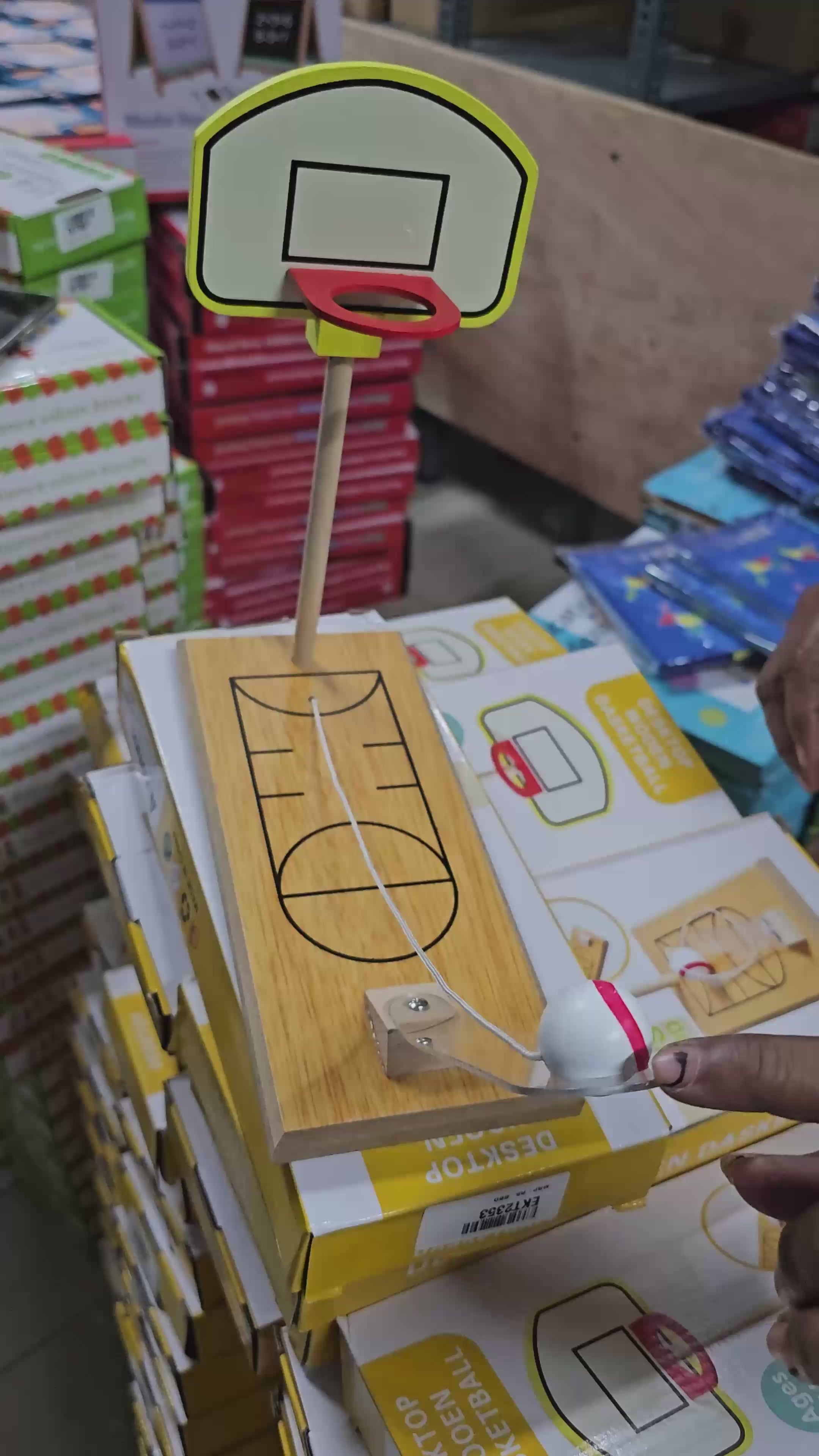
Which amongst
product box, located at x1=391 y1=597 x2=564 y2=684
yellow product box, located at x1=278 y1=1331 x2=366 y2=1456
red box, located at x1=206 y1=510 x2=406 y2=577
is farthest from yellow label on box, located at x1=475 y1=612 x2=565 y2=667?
red box, located at x1=206 y1=510 x2=406 y2=577

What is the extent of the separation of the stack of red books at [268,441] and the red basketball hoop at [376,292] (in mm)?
974

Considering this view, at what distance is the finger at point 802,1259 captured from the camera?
0.53m

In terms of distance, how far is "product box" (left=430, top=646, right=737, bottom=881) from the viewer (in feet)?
2.61

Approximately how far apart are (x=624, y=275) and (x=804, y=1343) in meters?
1.79

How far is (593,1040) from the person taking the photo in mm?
489

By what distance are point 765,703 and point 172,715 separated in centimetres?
51

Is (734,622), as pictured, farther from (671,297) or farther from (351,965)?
(671,297)

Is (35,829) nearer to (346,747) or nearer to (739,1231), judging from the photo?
(346,747)

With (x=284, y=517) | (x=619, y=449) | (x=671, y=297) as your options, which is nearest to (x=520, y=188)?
(x=284, y=517)

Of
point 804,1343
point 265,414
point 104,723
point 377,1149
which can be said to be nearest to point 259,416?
point 265,414

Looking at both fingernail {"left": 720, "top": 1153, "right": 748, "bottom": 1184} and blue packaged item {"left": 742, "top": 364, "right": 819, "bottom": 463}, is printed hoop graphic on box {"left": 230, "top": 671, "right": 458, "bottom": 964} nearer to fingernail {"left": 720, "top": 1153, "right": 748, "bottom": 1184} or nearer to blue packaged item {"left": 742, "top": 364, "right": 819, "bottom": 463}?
fingernail {"left": 720, "top": 1153, "right": 748, "bottom": 1184}

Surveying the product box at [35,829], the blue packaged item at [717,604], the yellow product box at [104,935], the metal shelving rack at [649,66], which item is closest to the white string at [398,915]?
the yellow product box at [104,935]

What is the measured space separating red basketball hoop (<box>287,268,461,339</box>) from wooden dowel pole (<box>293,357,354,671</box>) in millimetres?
33

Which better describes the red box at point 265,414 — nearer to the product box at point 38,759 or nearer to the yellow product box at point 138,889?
Result: the product box at point 38,759
